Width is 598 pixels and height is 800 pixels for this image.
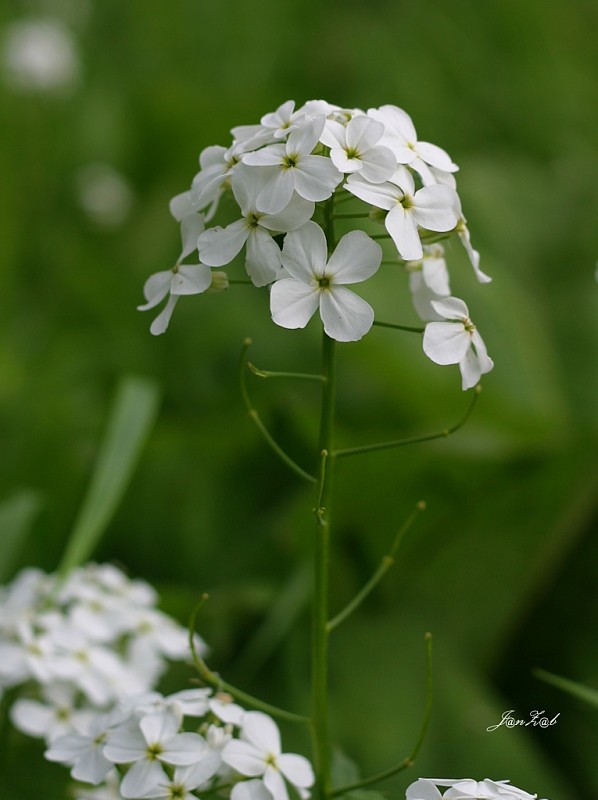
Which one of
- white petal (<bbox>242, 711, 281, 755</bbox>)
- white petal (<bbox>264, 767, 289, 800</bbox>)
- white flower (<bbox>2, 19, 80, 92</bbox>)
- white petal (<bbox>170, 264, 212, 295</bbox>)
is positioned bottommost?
white petal (<bbox>264, 767, 289, 800</bbox>)

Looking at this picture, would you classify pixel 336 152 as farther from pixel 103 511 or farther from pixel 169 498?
pixel 169 498

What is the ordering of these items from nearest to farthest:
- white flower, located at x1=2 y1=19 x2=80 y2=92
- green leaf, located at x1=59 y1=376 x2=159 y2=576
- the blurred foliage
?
green leaf, located at x1=59 y1=376 x2=159 y2=576, the blurred foliage, white flower, located at x1=2 y1=19 x2=80 y2=92

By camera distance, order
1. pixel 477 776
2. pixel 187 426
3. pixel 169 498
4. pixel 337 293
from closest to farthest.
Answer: pixel 337 293 < pixel 477 776 < pixel 169 498 < pixel 187 426

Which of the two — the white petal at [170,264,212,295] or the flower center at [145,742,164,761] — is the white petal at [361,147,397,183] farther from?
the flower center at [145,742,164,761]

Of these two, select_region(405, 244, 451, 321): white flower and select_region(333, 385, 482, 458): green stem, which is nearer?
select_region(333, 385, 482, 458): green stem

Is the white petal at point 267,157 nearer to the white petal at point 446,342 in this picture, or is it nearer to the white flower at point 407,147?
the white flower at point 407,147

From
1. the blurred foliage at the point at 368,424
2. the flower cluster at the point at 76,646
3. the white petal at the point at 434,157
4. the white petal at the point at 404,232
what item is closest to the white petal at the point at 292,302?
the white petal at the point at 404,232

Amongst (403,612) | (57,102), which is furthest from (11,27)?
(403,612)

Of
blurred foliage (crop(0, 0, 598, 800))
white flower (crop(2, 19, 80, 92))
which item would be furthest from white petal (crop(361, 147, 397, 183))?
white flower (crop(2, 19, 80, 92))
